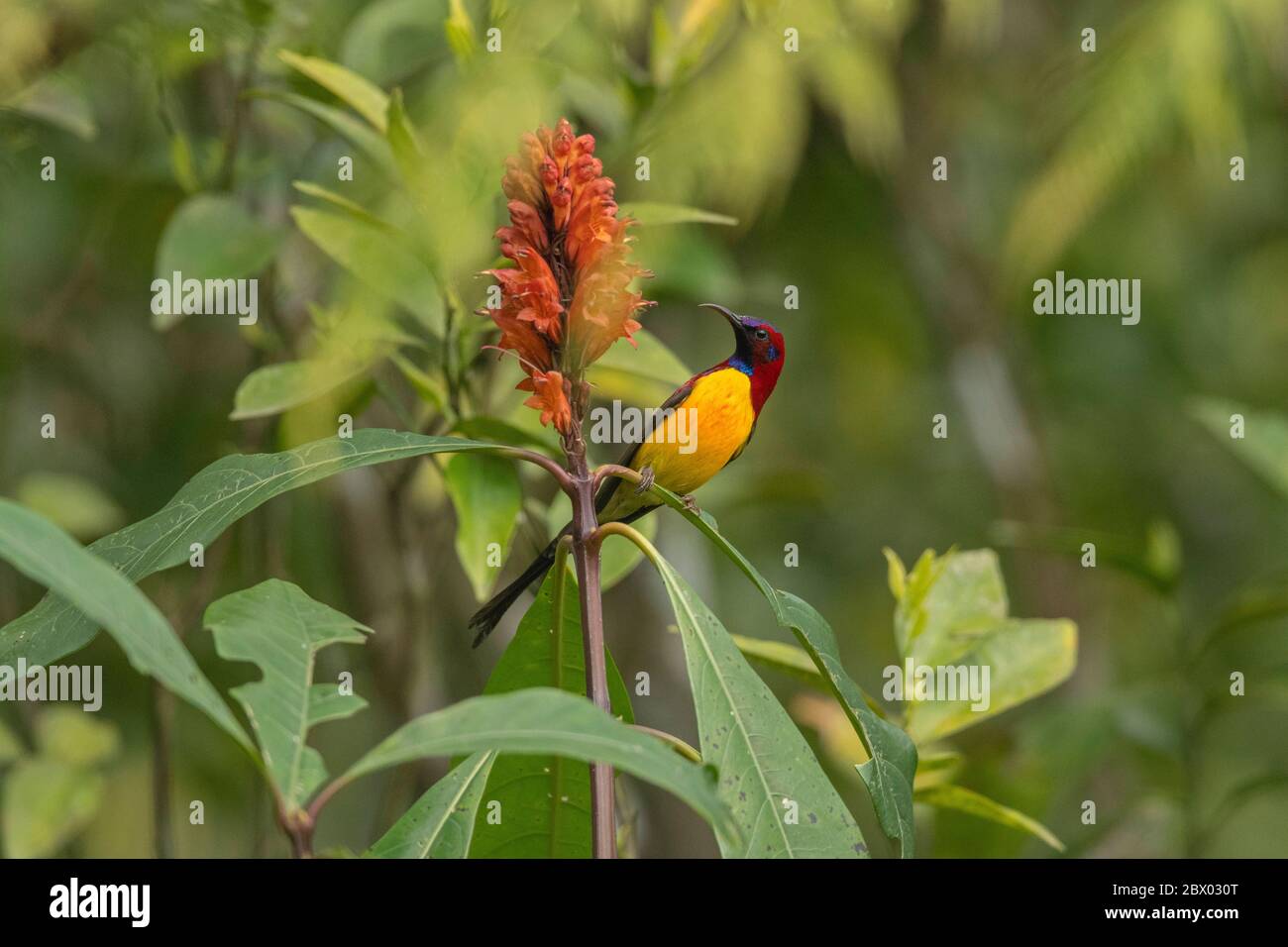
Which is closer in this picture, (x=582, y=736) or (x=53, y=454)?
(x=582, y=736)

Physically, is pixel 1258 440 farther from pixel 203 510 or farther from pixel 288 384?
pixel 203 510

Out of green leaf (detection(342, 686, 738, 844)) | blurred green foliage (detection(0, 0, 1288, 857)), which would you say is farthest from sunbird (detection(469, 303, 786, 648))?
green leaf (detection(342, 686, 738, 844))

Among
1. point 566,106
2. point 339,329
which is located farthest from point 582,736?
point 566,106

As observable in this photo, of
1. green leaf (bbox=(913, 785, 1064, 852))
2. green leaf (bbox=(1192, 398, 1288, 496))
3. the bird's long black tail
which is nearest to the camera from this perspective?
green leaf (bbox=(913, 785, 1064, 852))

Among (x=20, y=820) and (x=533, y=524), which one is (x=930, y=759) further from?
(x=20, y=820)

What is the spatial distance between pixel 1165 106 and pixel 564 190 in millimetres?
2390

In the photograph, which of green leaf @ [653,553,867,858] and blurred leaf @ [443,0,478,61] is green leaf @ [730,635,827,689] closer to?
green leaf @ [653,553,867,858]

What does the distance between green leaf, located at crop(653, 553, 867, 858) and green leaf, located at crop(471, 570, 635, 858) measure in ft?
0.53

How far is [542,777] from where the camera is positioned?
3.58 feet

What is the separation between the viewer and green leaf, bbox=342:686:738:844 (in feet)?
2.24

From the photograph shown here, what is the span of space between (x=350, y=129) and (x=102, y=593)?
0.92 meters

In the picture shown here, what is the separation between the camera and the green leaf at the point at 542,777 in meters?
1.08

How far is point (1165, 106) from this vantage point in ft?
9.53

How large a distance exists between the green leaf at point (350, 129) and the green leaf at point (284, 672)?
70cm
